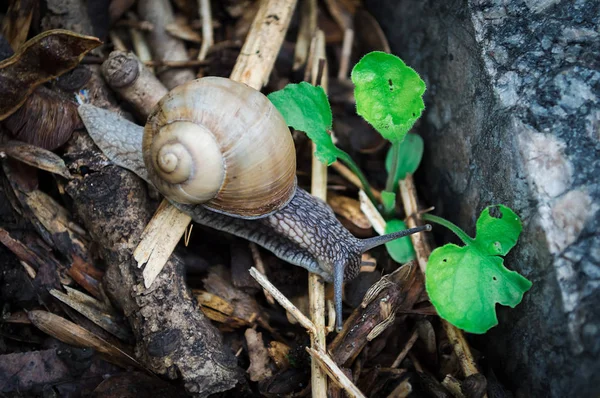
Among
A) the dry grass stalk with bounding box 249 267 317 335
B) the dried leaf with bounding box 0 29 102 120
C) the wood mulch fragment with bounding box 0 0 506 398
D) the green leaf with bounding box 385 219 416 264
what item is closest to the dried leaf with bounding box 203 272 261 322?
the wood mulch fragment with bounding box 0 0 506 398

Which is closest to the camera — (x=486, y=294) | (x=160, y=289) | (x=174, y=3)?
(x=486, y=294)

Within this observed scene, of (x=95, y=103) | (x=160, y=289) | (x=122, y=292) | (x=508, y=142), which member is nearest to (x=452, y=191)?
(x=508, y=142)

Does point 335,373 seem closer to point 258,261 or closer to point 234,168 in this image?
point 258,261

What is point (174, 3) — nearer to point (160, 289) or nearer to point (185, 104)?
point (185, 104)

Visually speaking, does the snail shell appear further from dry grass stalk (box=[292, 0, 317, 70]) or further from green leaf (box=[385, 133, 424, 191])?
dry grass stalk (box=[292, 0, 317, 70])

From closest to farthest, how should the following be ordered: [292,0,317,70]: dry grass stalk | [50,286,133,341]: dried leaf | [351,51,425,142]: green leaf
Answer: [351,51,425,142]: green leaf < [50,286,133,341]: dried leaf < [292,0,317,70]: dry grass stalk

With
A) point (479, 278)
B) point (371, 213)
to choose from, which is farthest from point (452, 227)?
point (371, 213)

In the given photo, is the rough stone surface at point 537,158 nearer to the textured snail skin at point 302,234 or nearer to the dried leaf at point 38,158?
the textured snail skin at point 302,234
